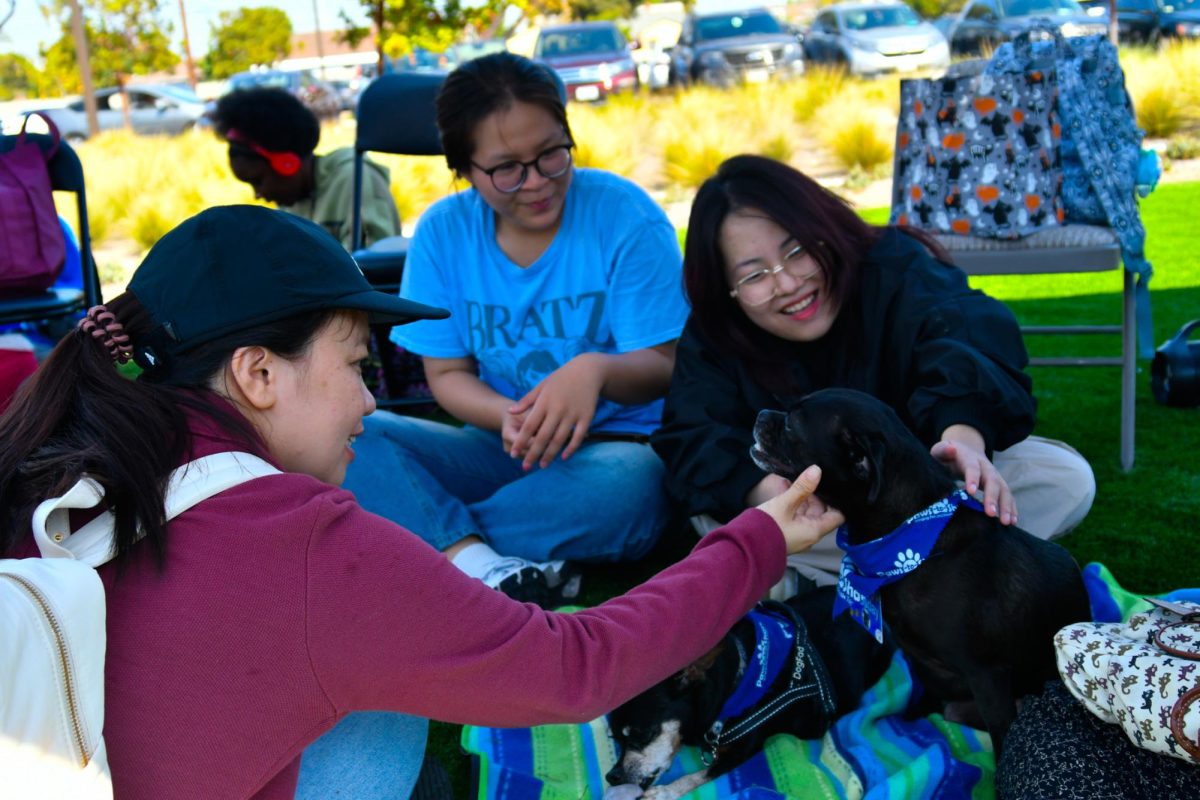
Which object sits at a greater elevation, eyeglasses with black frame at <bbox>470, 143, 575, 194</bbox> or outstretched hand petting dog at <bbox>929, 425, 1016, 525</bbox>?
eyeglasses with black frame at <bbox>470, 143, 575, 194</bbox>

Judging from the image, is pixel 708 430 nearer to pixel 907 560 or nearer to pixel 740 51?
pixel 907 560

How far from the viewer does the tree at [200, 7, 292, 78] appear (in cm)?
4822

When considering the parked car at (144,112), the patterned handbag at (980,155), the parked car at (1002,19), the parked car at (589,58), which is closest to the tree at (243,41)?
the parked car at (144,112)

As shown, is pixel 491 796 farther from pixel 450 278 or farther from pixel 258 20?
pixel 258 20

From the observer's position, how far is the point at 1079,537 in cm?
387

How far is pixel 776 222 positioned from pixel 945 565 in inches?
40.7

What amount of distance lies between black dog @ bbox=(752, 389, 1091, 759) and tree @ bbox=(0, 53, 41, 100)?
4560 centimetres

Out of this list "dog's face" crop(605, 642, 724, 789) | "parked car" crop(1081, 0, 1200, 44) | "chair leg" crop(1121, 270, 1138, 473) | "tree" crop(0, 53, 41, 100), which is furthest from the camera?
"tree" crop(0, 53, 41, 100)

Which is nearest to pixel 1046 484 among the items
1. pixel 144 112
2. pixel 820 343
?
pixel 820 343

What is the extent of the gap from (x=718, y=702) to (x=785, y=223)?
1.27 metres

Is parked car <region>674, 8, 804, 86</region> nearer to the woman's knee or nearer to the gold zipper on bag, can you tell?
the woman's knee

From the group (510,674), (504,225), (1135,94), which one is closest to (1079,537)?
(504,225)

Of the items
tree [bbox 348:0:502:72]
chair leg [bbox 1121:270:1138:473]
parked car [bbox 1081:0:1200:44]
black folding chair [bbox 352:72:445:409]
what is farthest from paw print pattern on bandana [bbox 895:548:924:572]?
parked car [bbox 1081:0:1200:44]

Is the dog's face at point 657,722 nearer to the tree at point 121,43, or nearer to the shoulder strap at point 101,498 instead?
the shoulder strap at point 101,498
